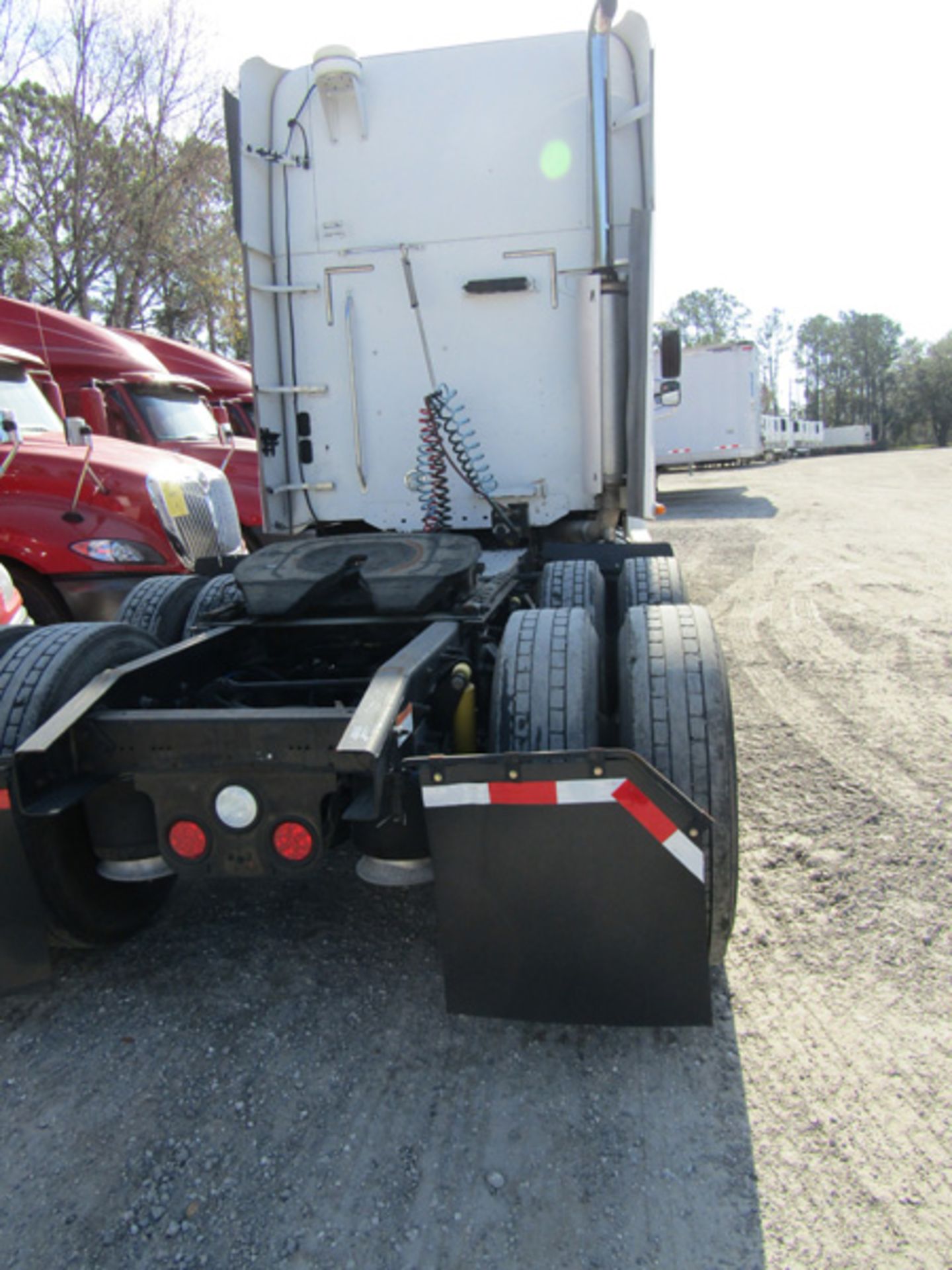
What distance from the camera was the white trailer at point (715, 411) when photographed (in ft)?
75.1

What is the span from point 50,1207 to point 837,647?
6472 mm

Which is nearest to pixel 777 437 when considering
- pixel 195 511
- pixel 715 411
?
pixel 715 411

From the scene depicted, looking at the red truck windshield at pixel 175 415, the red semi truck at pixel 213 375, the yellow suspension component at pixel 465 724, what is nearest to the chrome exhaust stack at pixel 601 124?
the yellow suspension component at pixel 465 724

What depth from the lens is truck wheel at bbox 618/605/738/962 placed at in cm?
258

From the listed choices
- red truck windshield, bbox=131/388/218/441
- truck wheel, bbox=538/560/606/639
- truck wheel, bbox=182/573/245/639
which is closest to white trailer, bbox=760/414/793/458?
red truck windshield, bbox=131/388/218/441

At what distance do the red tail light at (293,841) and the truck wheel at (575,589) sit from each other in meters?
2.08

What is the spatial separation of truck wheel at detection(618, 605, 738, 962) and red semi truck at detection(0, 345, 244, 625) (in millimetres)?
3388

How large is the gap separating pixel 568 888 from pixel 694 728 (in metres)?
0.67

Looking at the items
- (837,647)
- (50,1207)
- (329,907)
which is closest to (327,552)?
(329,907)

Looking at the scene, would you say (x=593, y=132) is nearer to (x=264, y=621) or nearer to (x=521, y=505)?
(x=521, y=505)

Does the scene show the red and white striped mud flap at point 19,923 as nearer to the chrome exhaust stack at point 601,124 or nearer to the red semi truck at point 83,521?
the red semi truck at point 83,521

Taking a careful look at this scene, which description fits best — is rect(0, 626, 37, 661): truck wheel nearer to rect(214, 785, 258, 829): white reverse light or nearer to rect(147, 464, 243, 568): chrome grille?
rect(214, 785, 258, 829): white reverse light

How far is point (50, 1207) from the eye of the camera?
6.78 feet

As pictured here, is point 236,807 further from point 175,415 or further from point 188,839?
point 175,415
